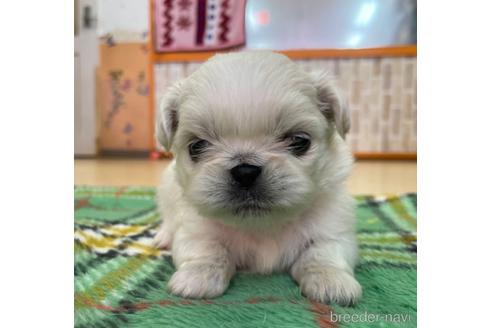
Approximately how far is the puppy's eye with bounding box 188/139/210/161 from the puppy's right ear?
0.16 meters

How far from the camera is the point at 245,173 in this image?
1158 mm

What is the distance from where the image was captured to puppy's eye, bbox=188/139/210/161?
1.29 m

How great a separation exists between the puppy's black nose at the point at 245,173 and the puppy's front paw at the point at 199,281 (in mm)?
284

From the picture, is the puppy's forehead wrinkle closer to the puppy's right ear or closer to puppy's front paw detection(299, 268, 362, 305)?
the puppy's right ear

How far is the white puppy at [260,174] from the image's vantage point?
1174 millimetres

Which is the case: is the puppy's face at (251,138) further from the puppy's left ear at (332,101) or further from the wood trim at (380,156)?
the wood trim at (380,156)

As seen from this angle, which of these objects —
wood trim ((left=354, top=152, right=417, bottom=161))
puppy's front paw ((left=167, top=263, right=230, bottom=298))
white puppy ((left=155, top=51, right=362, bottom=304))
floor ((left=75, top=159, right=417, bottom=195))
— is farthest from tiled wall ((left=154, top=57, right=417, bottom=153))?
puppy's front paw ((left=167, top=263, right=230, bottom=298))

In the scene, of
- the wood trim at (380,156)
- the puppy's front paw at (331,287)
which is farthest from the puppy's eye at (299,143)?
the wood trim at (380,156)

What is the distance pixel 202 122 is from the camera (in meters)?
1.24

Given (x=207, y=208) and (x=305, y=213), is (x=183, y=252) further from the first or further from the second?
(x=305, y=213)

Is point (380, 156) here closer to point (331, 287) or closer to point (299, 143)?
point (299, 143)

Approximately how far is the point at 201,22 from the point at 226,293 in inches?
44.8

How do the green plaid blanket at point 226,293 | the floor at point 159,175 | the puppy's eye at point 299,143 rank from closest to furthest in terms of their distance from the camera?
the green plaid blanket at point 226,293
the puppy's eye at point 299,143
the floor at point 159,175
